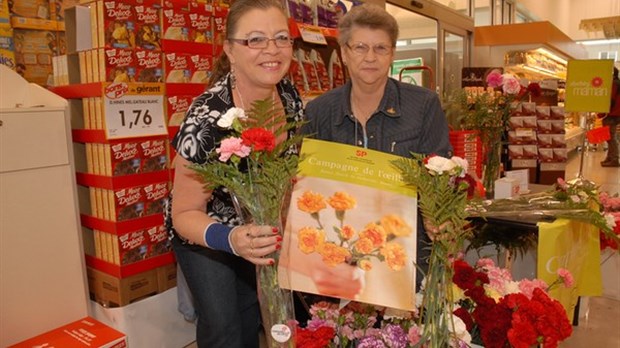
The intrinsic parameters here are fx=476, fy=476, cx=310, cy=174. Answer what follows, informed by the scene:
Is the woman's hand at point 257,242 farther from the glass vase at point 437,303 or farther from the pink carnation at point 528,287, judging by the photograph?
the pink carnation at point 528,287

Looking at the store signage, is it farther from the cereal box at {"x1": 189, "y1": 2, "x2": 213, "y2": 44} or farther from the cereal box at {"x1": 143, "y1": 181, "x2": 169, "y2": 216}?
the cereal box at {"x1": 143, "y1": 181, "x2": 169, "y2": 216}

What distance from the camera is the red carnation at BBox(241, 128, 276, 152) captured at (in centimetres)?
102

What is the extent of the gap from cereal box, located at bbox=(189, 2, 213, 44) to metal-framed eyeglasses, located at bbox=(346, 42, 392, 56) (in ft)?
4.69

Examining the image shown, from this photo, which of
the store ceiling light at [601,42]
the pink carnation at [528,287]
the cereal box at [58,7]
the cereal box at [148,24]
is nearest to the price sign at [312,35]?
the cereal box at [148,24]

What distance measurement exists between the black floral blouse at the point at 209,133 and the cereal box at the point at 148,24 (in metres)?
1.24

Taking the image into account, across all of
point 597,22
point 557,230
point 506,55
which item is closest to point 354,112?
point 557,230

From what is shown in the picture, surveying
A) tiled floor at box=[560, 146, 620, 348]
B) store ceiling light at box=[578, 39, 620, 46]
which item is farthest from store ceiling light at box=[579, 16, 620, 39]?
tiled floor at box=[560, 146, 620, 348]

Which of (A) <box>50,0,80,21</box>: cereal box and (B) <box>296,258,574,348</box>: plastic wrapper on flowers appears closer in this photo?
(B) <box>296,258,574,348</box>: plastic wrapper on flowers

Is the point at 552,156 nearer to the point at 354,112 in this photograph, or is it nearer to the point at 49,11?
the point at 354,112

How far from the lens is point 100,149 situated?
8.49 ft

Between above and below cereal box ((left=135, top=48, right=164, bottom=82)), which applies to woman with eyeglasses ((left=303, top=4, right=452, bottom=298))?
below

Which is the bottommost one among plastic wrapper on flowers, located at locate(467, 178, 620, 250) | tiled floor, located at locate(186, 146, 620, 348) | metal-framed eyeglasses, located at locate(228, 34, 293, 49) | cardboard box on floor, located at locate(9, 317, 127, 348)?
tiled floor, located at locate(186, 146, 620, 348)

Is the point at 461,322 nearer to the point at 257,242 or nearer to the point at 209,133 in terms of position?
the point at 257,242

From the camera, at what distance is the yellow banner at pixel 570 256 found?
2373mm
